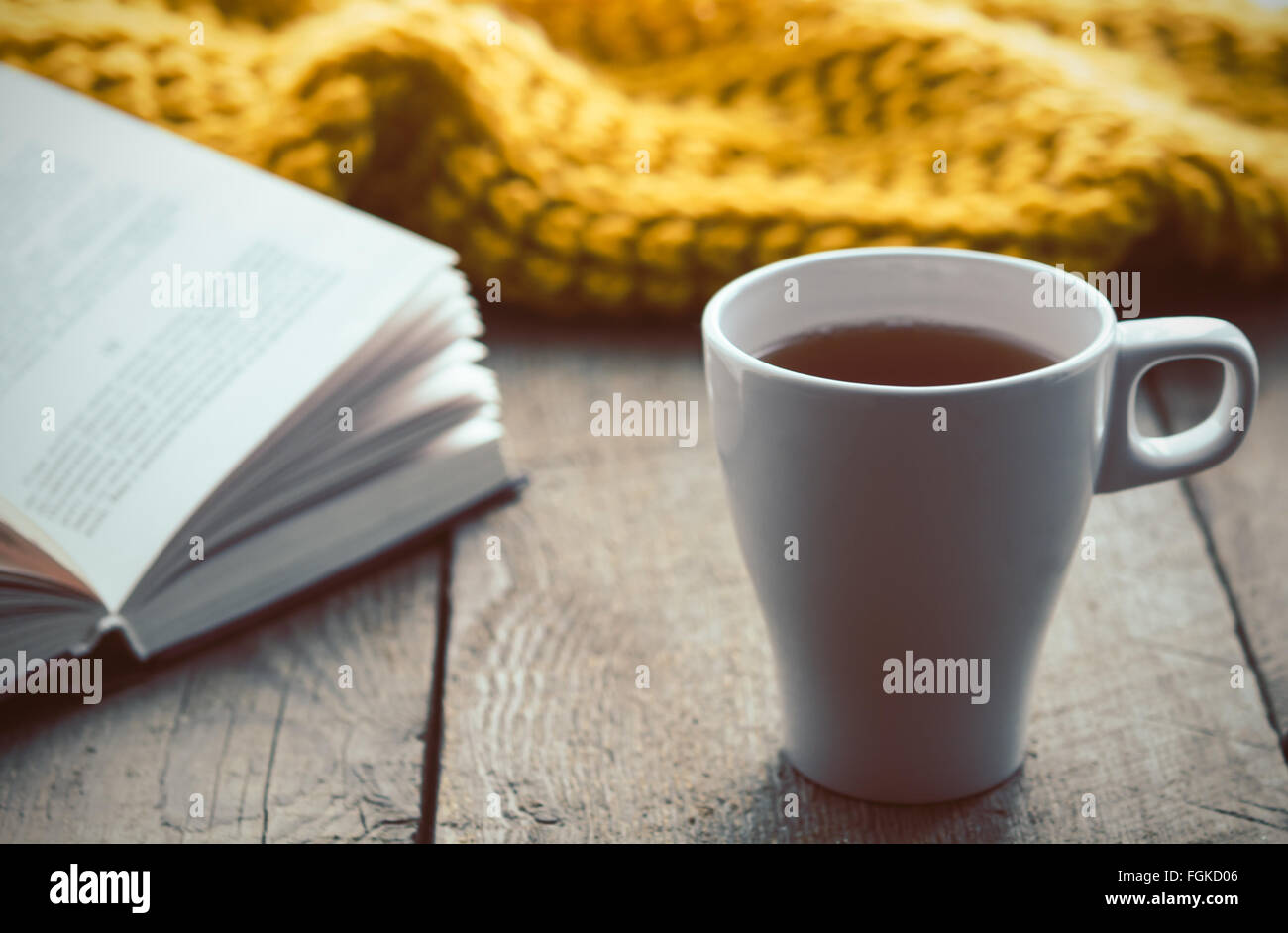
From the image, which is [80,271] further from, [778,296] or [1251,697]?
[1251,697]

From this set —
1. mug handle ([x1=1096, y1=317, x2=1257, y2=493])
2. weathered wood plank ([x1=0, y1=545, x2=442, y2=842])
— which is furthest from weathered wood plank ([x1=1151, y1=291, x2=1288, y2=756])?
weathered wood plank ([x1=0, y1=545, x2=442, y2=842])

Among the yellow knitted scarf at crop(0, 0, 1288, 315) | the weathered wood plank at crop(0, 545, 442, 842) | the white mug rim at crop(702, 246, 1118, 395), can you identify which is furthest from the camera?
the yellow knitted scarf at crop(0, 0, 1288, 315)

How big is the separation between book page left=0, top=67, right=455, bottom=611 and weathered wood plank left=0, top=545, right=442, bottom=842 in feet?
0.21

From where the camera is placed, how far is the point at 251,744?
526 mm

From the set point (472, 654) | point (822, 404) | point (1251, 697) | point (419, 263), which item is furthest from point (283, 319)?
point (1251, 697)

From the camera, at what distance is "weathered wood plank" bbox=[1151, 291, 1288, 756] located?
56cm

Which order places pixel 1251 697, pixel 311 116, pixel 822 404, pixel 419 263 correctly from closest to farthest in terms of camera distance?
pixel 822 404
pixel 1251 697
pixel 419 263
pixel 311 116

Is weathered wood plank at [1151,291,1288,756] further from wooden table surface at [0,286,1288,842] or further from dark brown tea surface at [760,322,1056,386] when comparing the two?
dark brown tea surface at [760,322,1056,386]

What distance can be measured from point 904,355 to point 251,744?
330mm

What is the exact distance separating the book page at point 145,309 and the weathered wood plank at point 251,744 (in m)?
0.06

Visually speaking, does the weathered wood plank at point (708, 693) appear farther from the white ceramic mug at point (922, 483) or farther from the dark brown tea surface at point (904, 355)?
the dark brown tea surface at point (904, 355)

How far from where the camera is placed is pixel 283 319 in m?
0.62
